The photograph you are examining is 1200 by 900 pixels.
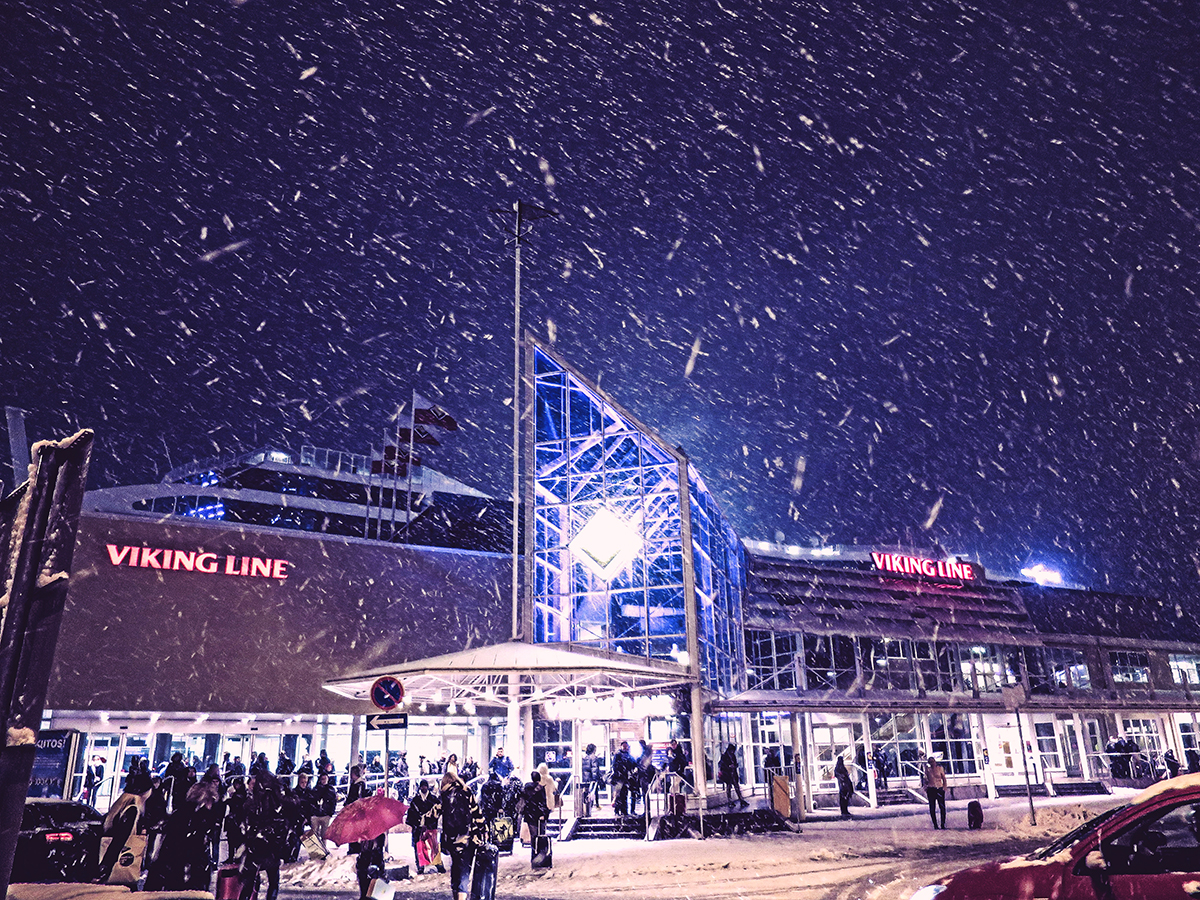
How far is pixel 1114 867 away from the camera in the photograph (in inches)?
206

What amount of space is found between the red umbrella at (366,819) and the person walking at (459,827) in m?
2.69

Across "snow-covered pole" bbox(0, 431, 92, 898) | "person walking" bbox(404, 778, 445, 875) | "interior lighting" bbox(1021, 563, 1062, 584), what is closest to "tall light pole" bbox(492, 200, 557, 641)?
"person walking" bbox(404, 778, 445, 875)

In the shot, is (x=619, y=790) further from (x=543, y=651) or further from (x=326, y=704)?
(x=326, y=704)

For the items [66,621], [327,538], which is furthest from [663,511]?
[66,621]

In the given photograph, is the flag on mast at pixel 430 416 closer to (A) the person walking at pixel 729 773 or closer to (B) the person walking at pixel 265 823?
(A) the person walking at pixel 729 773

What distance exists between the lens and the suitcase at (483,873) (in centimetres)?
1001

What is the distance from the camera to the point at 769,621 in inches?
1364

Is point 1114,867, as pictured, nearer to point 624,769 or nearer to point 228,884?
point 228,884

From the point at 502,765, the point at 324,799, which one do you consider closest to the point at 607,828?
the point at 502,765

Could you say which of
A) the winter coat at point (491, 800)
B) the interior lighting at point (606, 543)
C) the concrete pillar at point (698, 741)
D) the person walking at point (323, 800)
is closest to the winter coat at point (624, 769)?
the concrete pillar at point (698, 741)

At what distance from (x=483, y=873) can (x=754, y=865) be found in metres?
6.38

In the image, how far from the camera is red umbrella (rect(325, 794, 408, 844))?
6.93 m

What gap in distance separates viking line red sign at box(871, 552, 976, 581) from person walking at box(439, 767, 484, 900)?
3429 cm

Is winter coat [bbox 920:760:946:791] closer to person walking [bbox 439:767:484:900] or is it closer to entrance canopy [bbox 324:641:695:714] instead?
entrance canopy [bbox 324:641:695:714]
